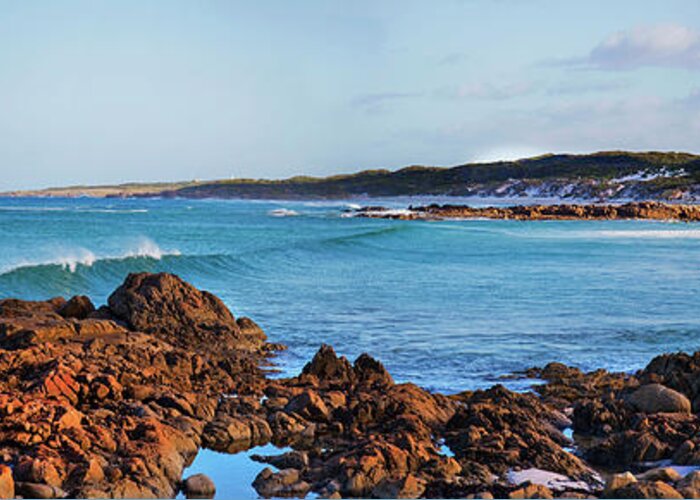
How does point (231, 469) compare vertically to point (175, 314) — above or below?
below

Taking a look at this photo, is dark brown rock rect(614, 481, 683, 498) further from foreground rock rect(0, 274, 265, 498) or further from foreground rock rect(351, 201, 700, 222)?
foreground rock rect(351, 201, 700, 222)

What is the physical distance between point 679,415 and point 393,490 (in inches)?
133

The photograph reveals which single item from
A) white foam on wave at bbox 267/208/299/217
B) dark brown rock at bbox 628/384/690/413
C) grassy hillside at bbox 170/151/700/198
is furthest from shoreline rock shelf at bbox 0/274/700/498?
grassy hillside at bbox 170/151/700/198

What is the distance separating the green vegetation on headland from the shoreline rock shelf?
100m

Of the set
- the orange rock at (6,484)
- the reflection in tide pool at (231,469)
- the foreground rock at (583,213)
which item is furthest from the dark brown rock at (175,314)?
the foreground rock at (583,213)

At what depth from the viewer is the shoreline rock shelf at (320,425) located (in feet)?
21.8

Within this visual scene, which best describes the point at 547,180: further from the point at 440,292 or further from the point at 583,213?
the point at 440,292

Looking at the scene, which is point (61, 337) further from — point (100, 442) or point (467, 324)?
point (467, 324)

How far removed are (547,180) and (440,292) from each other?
12664 centimetres

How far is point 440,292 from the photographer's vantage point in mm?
20969

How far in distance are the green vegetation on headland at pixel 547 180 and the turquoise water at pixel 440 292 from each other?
3039 inches

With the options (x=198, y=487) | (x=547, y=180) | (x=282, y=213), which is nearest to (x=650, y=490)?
(x=198, y=487)

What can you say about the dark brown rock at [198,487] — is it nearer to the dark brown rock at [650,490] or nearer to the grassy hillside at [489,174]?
the dark brown rock at [650,490]

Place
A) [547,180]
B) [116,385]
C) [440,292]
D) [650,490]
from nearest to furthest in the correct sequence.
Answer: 1. [650,490]
2. [116,385]
3. [440,292]
4. [547,180]
